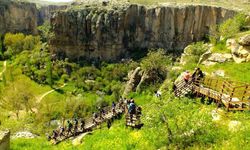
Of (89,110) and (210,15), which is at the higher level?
(210,15)

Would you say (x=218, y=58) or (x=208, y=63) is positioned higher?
(x=218, y=58)

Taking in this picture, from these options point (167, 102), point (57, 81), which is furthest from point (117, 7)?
point (167, 102)

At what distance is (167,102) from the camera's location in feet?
72.0

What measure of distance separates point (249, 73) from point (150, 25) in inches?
4206

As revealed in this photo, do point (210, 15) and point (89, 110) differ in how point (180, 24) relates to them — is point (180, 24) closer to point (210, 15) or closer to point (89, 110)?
point (210, 15)

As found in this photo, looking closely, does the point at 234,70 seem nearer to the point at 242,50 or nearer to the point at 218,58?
the point at 242,50

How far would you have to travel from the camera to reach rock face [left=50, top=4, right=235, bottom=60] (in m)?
135

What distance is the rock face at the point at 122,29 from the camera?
135 m

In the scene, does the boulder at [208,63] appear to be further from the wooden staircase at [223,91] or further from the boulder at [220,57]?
the wooden staircase at [223,91]

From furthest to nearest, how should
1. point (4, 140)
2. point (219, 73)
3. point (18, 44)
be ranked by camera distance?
point (18, 44) < point (219, 73) < point (4, 140)

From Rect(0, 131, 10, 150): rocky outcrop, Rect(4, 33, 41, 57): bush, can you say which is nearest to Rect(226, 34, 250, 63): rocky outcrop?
Rect(0, 131, 10, 150): rocky outcrop

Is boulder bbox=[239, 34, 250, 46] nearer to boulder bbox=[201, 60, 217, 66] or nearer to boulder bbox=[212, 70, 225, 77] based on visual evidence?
boulder bbox=[201, 60, 217, 66]

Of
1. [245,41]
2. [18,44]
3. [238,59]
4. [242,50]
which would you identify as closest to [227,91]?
[238,59]

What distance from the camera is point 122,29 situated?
145 m
